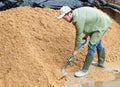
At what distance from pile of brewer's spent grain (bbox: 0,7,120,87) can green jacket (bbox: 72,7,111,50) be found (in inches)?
32.6

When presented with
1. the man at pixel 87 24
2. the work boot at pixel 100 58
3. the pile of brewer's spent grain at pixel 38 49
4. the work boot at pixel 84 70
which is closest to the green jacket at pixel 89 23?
the man at pixel 87 24

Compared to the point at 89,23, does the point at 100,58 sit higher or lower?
lower

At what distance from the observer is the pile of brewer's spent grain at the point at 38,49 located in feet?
22.6

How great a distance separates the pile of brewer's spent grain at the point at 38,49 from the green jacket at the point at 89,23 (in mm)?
828

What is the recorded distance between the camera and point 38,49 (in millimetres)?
7824

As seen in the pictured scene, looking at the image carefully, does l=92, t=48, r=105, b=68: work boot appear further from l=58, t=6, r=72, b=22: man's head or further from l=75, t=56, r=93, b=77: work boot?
l=58, t=6, r=72, b=22: man's head

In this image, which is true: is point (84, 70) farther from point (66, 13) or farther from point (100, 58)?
point (66, 13)

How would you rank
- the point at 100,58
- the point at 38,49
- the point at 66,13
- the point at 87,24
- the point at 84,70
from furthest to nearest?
the point at 38,49 → the point at 100,58 → the point at 84,70 → the point at 87,24 → the point at 66,13

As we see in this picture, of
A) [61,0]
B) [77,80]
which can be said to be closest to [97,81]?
[77,80]

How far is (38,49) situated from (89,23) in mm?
1407

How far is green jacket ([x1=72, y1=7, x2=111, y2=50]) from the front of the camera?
675cm

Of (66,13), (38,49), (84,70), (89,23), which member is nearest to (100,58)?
(84,70)

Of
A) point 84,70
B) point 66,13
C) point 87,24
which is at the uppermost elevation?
point 66,13

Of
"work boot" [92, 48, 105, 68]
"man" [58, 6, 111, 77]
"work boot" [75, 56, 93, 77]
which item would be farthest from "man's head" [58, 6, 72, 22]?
"work boot" [92, 48, 105, 68]
